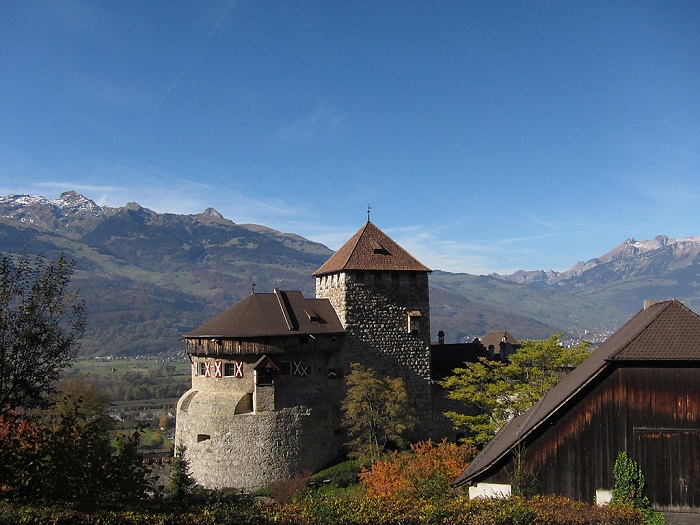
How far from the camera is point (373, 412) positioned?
112ft

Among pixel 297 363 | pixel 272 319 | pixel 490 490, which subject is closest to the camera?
pixel 490 490

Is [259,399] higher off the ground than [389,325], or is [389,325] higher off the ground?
[389,325]

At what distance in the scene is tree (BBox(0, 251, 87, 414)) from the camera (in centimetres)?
1653

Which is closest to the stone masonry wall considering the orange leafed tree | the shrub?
the orange leafed tree

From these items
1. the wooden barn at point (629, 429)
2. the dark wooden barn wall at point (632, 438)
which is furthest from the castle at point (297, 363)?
the dark wooden barn wall at point (632, 438)

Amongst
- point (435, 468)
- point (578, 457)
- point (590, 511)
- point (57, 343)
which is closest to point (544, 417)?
point (578, 457)

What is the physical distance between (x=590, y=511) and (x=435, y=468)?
10347 millimetres

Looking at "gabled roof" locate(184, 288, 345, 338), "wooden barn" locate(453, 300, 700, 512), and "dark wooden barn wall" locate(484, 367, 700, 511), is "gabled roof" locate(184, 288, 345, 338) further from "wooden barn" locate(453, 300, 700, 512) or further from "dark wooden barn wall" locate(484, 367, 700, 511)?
"dark wooden barn wall" locate(484, 367, 700, 511)

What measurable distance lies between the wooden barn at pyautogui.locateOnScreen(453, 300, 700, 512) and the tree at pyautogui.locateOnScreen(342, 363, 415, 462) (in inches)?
678

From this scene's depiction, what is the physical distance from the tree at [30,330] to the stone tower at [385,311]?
816 inches

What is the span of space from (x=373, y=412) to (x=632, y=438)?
19.1m

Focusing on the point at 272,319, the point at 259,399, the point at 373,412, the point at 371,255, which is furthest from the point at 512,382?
the point at 259,399

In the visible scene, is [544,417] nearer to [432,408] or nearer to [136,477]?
[136,477]

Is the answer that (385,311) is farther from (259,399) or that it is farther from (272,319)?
(259,399)
